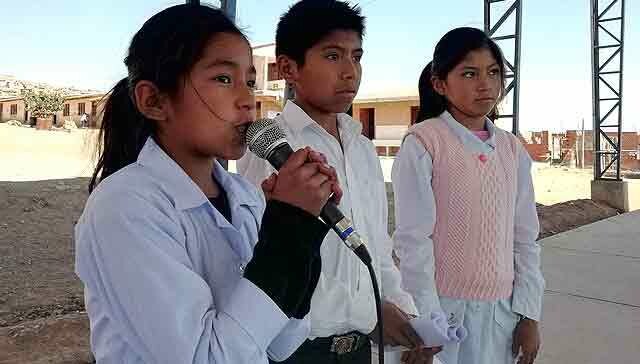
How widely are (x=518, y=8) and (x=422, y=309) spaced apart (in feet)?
23.9

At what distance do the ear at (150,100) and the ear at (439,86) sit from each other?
1.25m

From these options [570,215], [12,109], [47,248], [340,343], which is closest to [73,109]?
[12,109]

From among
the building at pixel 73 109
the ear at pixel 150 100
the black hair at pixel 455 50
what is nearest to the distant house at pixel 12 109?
the building at pixel 73 109

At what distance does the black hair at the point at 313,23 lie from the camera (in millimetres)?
1550

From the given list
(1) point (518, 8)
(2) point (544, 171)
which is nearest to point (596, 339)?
(1) point (518, 8)

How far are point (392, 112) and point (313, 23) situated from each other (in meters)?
25.7

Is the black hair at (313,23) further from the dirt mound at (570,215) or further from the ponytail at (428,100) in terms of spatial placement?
the dirt mound at (570,215)

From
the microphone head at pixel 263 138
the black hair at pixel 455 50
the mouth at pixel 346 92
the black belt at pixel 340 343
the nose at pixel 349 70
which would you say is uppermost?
the black hair at pixel 455 50

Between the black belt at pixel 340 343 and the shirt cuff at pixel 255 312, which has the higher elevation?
the shirt cuff at pixel 255 312

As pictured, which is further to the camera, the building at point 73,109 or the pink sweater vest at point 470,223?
the building at point 73,109

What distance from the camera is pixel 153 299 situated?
2.38ft

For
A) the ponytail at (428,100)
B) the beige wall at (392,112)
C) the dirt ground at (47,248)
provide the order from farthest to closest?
the beige wall at (392,112) → the dirt ground at (47,248) → the ponytail at (428,100)

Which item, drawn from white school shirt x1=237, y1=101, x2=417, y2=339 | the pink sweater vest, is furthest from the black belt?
the pink sweater vest

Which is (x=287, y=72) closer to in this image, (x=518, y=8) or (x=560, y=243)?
(x=560, y=243)
